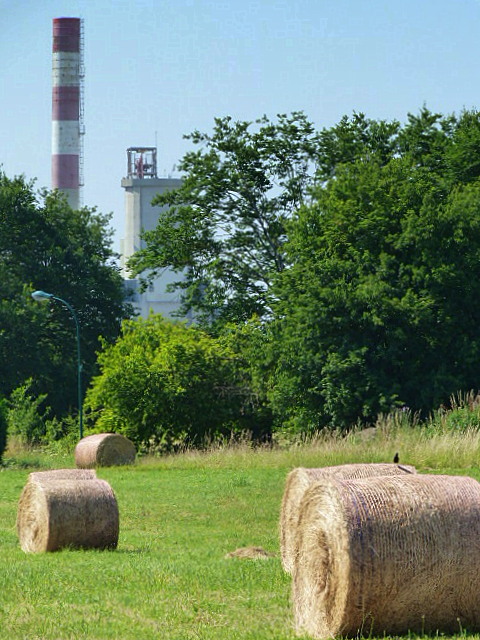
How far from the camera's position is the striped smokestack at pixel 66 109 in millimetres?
93250

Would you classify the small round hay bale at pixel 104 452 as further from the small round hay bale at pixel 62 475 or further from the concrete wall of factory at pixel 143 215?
the concrete wall of factory at pixel 143 215

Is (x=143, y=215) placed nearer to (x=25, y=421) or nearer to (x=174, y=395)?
(x=25, y=421)

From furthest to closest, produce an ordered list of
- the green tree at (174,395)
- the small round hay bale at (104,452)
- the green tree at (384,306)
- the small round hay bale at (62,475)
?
the green tree at (174,395)
the green tree at (384,306)
the small round hay bale at (104,452)
the small round hay bale at (62,475)

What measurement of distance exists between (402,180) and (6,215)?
94.1 ft

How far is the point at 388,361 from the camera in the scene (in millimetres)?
38000

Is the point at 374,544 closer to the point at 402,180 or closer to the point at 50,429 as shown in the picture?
the point at 402,180

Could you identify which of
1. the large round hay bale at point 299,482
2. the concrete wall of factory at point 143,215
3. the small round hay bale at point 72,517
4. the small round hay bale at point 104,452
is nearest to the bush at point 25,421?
the small round hay bale at point 104,452

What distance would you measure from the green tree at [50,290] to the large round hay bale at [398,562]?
164 feet

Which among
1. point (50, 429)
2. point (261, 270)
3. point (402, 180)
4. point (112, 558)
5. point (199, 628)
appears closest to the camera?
point (199, 628)

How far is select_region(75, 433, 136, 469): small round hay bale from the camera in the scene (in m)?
35.3

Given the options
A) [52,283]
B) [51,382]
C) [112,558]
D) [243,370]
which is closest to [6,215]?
[52,283]

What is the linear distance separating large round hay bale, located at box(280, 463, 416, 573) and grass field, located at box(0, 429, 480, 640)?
0.27m

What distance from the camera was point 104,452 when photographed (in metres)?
35.4

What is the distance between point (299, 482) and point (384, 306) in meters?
23.3
